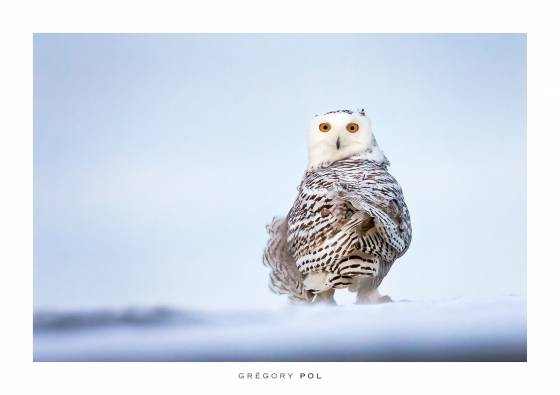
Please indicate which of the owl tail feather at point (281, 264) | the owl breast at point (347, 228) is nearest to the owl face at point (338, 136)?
the owl breast at point (347, 228)

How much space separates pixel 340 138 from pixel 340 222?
2.17ft

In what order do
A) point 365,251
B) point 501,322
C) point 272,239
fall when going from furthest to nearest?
1. point 272,239
2. point 501,322
3. point 365,251

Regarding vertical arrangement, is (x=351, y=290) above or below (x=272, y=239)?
below

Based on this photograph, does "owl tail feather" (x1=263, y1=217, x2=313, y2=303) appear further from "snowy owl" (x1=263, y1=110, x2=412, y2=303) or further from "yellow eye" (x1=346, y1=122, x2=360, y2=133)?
"yellow eye" (x1=346, y1=122, x2=360, y2=133)

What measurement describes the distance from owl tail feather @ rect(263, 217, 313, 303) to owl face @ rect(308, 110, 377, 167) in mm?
386

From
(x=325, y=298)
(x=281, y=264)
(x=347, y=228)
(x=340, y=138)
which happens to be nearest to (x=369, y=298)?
(x=325, y=298)

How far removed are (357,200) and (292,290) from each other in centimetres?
50

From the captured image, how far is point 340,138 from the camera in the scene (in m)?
3.63

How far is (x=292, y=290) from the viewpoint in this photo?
11.1ft

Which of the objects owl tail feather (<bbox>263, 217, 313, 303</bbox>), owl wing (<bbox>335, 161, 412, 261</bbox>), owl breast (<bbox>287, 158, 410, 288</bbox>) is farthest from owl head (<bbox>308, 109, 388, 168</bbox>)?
owl tail feather (<bbox>263, 217, 313, 303</bbox>)

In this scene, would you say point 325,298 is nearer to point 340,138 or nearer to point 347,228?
point 347,228

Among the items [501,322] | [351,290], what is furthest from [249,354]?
[501,322]
